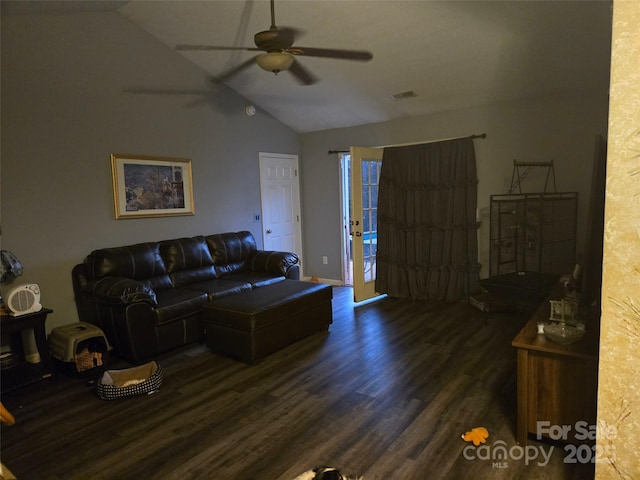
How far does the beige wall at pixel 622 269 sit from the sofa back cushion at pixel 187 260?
12.0 feet

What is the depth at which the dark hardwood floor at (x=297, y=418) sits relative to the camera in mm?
2088

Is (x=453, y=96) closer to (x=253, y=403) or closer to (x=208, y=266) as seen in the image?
(x=208, y=266)

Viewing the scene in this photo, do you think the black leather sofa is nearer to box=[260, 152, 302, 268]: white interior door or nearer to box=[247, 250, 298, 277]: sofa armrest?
box=[247, 250, 298, 277]: sofa armrest

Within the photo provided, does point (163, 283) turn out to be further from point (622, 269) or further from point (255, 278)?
point (622, 269)

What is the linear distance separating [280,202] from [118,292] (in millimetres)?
3076

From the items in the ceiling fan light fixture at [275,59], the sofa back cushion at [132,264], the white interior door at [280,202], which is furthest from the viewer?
the white interior door at [280,202]

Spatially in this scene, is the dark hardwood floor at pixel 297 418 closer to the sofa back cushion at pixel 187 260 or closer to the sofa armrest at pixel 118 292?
the sofa armrest at pixel 118 292

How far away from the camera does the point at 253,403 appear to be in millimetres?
2723

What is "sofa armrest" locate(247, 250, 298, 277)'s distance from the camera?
15.1 ft

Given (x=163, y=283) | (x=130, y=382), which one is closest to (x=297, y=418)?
(x=130, y=382)

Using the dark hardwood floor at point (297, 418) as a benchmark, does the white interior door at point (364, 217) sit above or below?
above

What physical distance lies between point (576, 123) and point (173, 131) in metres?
4.29

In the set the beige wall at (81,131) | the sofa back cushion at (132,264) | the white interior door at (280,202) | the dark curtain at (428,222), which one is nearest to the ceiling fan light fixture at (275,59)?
the beige wall at (81,131)

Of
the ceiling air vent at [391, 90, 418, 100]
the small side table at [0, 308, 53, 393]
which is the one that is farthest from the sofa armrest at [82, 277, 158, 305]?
the ceiling air vent at [391, 90, 418, 100]
